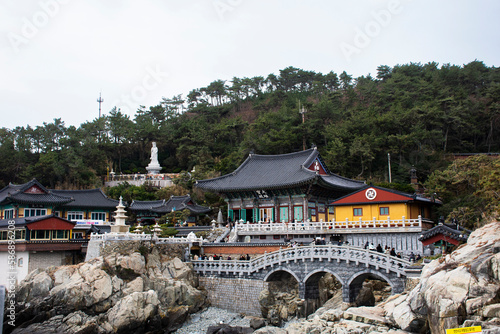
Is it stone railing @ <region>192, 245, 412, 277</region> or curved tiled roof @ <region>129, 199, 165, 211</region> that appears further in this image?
curved tiled roof @ <region>129, 199, 165, 211</region>

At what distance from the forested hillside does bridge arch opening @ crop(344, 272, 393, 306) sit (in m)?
23.4

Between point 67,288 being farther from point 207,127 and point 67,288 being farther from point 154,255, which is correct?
point 207,127

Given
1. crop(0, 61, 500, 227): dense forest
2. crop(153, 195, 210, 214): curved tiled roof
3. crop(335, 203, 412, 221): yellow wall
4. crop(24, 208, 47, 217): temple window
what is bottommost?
crop(335, 203, 412, 221): yellow wall

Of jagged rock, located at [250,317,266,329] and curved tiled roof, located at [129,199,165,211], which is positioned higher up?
curved tiled roof, located at [129,199,165,211]

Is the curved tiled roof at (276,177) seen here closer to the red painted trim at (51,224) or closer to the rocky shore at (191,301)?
the rocky shore at (191,301)

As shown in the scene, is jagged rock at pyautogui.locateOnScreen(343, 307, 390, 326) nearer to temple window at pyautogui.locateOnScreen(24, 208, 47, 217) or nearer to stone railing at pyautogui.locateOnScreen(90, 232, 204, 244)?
stone railing at pyautogui.locateOnScreen(90, 232, 204, 244)

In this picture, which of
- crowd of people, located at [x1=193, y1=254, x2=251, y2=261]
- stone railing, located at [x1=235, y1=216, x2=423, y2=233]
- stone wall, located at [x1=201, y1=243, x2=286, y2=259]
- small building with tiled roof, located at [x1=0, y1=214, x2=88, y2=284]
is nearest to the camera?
stone railing, located at [x1=235, y1=216, x2=423, y2=233]

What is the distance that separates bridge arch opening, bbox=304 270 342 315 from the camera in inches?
1059

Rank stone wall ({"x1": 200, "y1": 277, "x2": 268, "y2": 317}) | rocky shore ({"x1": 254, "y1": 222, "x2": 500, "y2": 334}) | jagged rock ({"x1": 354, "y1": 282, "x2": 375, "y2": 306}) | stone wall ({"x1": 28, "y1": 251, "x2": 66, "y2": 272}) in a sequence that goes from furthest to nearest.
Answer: stone wall ({"x1": 28, "y1": 251, "x2": 66, "y2": 272}), stone wall ({"x1": 200, "y1": 277, "x2": 268, "y2": 317}), jagged rock ({"x1": 354, "y1": 282, "x2": 375, "y2": 306}), rocky shore ({"x1": 254, "y1": 222, "x2": 500, "y2": 334})

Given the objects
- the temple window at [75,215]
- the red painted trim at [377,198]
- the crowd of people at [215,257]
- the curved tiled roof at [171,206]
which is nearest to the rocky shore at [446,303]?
the crowd of people at [215,257]

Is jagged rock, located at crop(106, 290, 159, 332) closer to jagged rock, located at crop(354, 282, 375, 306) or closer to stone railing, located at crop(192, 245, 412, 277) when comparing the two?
stone railing, located at crop(192, 245, 412, 277)

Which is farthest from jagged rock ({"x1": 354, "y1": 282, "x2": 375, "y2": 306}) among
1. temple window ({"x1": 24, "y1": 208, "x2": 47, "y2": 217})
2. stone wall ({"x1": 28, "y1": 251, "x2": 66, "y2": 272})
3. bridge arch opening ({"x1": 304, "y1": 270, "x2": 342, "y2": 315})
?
temple window ({"x1": 24, "y1": 208, "x2": 47, "y2": 217})

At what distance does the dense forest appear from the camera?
171ft

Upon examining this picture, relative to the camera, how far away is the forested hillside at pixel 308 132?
52.3m
